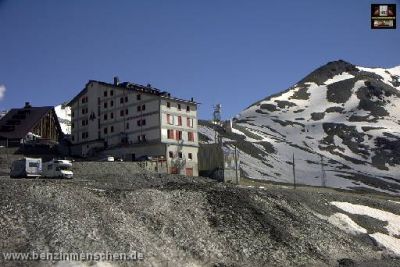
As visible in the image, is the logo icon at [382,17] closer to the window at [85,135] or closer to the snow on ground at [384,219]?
the snow on ground at [384,219]

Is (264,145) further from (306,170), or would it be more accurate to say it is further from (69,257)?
(69,257)

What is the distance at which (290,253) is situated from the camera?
158 ft

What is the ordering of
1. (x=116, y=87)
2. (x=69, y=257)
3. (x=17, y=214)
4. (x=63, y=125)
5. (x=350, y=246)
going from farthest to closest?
(x=63, y=125) → (x=116, y=87) → (x=350, y=246) → (x=17, y=214) → (x=69, y=257)

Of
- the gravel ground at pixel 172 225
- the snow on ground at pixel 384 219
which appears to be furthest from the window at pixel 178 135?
the snow on ground at pixel 384 219

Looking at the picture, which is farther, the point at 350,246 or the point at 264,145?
the point at 264,145

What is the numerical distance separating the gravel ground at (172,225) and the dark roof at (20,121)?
5277cm

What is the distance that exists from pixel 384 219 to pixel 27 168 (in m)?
48.2

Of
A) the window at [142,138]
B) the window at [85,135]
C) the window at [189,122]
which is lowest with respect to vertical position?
the window at [142,138]

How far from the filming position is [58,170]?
61.8 meters

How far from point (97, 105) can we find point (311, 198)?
184 ft

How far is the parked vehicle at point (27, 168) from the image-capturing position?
60.5 meters

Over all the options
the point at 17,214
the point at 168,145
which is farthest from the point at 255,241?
the point at 168,145

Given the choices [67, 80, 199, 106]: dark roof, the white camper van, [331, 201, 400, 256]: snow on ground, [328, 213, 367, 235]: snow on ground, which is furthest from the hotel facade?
[328, 213, 367, 235]: snow on ground

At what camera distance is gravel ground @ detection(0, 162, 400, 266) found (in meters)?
39.1
